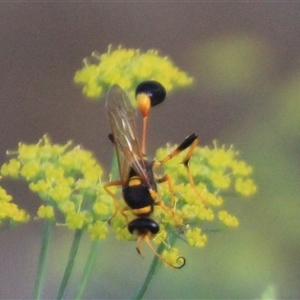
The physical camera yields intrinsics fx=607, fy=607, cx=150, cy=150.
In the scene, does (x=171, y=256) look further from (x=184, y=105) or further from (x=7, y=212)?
(x=184, y=105)

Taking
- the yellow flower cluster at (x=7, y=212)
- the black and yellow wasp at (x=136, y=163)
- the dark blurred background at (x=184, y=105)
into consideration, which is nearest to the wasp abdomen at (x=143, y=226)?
the black and yellow wasp at (x=136, y=163)

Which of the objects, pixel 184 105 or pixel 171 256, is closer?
pixel 171 256

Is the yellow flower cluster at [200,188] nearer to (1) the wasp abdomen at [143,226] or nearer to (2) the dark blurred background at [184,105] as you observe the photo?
(1) the wasp abdomen at [143,226]

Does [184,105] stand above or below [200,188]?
above

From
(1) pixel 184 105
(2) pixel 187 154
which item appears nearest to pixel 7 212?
(2) pixel 187 154

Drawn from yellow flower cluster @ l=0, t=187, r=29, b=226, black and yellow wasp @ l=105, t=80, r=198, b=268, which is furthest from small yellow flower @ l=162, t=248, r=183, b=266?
yellow flower cluster @ l=0, t=187, r=29, b=226

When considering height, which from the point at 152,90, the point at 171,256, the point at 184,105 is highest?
the point at 184,105

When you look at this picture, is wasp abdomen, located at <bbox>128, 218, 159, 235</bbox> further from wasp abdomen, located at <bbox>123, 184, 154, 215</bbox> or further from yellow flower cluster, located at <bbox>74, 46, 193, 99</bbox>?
yellow flower cluster, located at <bbox>74, 46, 193, 99</bbox>
